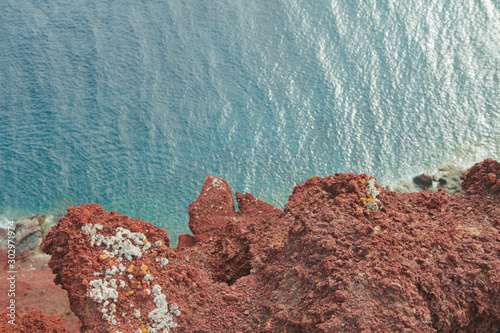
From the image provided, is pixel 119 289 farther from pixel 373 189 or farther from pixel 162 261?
pixel 373 189

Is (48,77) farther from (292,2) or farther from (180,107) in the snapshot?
(292,2)

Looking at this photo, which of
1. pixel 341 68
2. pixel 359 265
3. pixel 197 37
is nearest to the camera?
pixel 359 265

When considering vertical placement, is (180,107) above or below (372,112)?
above

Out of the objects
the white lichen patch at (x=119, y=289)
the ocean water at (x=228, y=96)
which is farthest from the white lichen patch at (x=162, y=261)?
the ocean water at (x=228, y=96)

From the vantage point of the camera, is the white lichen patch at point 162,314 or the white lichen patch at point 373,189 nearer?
the white lichen patch at point 162,314

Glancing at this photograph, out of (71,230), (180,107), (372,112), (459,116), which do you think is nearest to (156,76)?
(180,107)

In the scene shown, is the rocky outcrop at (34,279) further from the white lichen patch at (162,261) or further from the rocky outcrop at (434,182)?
the rocky outcrop at (434,182)

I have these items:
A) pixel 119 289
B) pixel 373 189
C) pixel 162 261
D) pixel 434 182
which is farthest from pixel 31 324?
pixel 434 182
